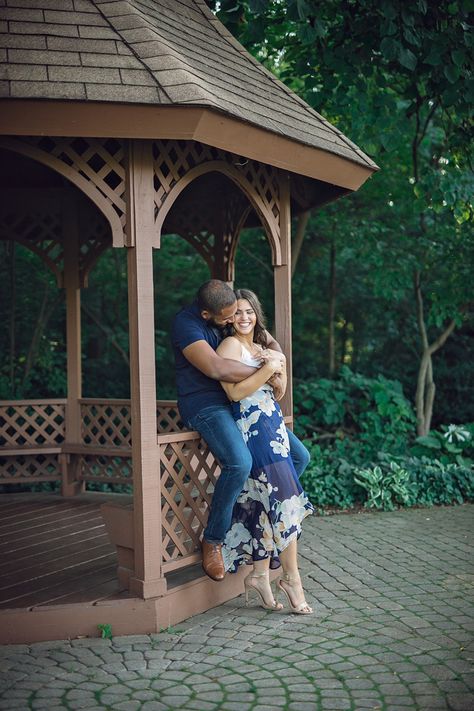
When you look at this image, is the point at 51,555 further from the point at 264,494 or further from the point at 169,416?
the point at 169,416

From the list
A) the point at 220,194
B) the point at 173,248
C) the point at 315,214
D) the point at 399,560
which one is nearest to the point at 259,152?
the point at 220,194

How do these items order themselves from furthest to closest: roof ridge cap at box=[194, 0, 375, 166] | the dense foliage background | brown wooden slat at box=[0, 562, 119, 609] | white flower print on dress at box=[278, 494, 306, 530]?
the dense foliage background → roof ridge cap at box=[194, 0, 375, 166] → white flower print on dress at box=[278, 494, 306, 530] → brown wooden slat at box=[0, 562, 119, 609]

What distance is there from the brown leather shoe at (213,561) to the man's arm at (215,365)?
115cm

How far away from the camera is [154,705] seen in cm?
380

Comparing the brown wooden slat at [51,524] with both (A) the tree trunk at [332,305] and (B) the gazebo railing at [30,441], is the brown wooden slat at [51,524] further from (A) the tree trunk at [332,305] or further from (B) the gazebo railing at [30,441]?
(A) the tree trunk at [332,305]

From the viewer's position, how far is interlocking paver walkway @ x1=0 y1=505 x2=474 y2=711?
386cm

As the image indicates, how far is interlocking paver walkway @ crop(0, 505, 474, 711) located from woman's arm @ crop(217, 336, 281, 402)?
4.99 feet

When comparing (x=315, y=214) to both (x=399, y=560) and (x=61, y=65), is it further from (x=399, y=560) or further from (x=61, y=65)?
(x=61, y=65)

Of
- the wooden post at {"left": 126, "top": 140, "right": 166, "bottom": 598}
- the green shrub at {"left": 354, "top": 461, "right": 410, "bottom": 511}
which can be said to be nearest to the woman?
the wooden post at {"left": 126, "top": 140, "right": 166, "bottom": 598}

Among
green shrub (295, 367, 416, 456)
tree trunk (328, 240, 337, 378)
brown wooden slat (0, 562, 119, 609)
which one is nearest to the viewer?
brown wooden slat (0, 562, 119, 609)

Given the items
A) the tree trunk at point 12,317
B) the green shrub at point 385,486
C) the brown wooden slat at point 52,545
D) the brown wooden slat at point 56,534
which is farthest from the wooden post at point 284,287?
the tree trunk at point 12,317

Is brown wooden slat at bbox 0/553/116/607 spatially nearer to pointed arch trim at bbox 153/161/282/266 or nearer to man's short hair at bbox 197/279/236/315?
man's short hair at bbox 197/279/236/315

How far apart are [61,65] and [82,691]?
3604 millimetres

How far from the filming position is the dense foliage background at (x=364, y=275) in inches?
317
